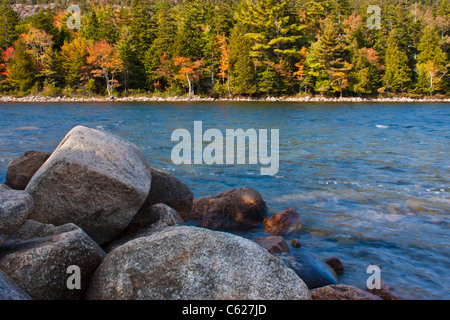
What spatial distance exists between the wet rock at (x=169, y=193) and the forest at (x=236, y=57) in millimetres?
44716

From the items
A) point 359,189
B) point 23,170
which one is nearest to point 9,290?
point 23,170

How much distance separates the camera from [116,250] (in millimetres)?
3135

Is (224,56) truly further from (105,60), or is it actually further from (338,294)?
(338,294)

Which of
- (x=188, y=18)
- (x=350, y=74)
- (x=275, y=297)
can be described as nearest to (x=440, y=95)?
(x=350, y=74)

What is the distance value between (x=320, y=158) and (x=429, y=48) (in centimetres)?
4912

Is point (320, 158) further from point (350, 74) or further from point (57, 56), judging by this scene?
point (57, 56)

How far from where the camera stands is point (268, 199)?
848 centimetres

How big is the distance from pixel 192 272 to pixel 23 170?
4.19 metres

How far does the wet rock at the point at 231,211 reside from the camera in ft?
22.5

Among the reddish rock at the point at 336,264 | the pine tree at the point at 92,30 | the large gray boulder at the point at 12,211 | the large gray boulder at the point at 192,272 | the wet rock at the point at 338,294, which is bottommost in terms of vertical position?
the reddish rock at the point at 336,264

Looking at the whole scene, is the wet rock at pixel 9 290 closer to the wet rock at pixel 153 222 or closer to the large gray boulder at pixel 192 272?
the large gray boulder at pixel 192 272

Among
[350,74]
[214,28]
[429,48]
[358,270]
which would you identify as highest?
[214,28]

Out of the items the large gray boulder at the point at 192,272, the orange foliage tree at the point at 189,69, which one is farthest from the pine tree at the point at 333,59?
the large gray boulder at the point at 192,272
